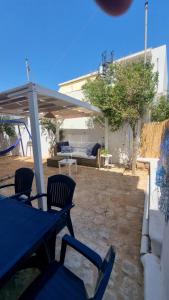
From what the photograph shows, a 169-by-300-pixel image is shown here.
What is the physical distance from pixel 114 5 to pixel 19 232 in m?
2.50

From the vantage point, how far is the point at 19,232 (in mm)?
1377

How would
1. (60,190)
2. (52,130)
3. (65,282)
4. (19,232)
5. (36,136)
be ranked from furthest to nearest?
(52,130) < (36,136) < (60,190) < (19,232) < (65,282)

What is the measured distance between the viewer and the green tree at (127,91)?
4684mm

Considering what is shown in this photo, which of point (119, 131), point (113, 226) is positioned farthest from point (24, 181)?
→ point (119, 131)

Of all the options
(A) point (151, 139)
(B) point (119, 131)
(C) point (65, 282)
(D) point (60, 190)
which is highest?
(B) point (119, 131)

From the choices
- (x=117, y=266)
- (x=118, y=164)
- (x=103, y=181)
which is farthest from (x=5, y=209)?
(x=118, y=164)

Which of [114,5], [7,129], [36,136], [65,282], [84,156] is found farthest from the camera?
[7,129]

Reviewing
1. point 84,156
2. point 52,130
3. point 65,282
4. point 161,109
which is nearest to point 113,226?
point 65,282

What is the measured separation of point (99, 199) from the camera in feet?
→ 11.9

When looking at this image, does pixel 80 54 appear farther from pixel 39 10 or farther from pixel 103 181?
pixel 103 181

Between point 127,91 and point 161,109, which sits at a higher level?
point 127,91

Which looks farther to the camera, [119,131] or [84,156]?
[119,131]

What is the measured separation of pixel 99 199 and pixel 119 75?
375 cm

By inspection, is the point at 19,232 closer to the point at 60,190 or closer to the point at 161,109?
the point at 60,190
